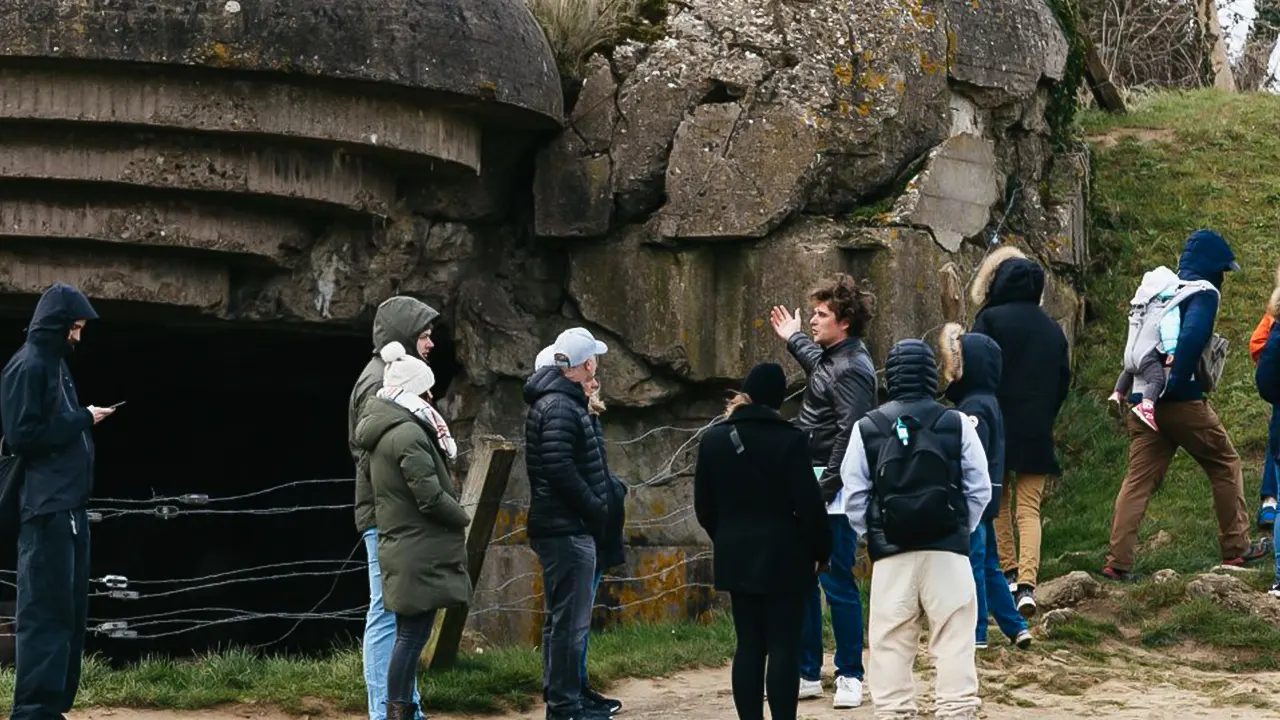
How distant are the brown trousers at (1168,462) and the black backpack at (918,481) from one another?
3082mm

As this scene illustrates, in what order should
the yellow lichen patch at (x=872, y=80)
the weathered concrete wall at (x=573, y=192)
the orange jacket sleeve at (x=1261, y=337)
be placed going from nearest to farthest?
the weathered concrete wall at (x=573, y=192)
the orange jacket sleeve at (x=1261, y=337)
the yellow lichen patch at (x=872, y=80)

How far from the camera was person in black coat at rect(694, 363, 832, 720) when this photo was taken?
258 inches

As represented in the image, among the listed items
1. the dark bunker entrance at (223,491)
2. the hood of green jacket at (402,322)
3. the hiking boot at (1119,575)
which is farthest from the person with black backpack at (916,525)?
the dark bunker entrance at (223,491)

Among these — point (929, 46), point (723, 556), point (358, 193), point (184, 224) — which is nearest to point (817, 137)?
point (929, 46)

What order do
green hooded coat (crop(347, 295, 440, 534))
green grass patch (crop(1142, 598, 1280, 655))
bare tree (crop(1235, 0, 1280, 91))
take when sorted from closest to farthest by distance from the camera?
1. green hooded coat (crop(347, 295, 440, 534))
2. green grass patch (crop(1142, 598, 1280, 655))
3. bare tree (crop(1235, 0, 1280, 91))

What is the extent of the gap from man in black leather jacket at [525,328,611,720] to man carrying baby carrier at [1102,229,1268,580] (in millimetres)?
3224

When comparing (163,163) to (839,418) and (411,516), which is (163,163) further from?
(839,418)

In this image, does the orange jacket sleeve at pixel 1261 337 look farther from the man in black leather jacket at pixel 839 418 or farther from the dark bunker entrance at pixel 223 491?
the dark bunker entrance at pixel 223 491

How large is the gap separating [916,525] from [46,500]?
3.05 metres

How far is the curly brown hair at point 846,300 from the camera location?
7395mm

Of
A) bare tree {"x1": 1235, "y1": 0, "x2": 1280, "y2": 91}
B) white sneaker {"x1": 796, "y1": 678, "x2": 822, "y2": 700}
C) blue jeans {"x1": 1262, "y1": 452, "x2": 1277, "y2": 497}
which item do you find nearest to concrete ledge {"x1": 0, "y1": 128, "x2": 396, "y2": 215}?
white sneaker {"x1": 796, "y1": 678, "x2": 822, "y2": 700}

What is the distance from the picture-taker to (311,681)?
7.85 m

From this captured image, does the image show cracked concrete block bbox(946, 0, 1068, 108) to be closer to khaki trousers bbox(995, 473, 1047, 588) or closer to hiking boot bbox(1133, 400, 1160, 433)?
hiking boot bbox(1133, 400, 1160, 433)

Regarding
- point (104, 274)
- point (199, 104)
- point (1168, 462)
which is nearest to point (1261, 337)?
point (1168, 462)
